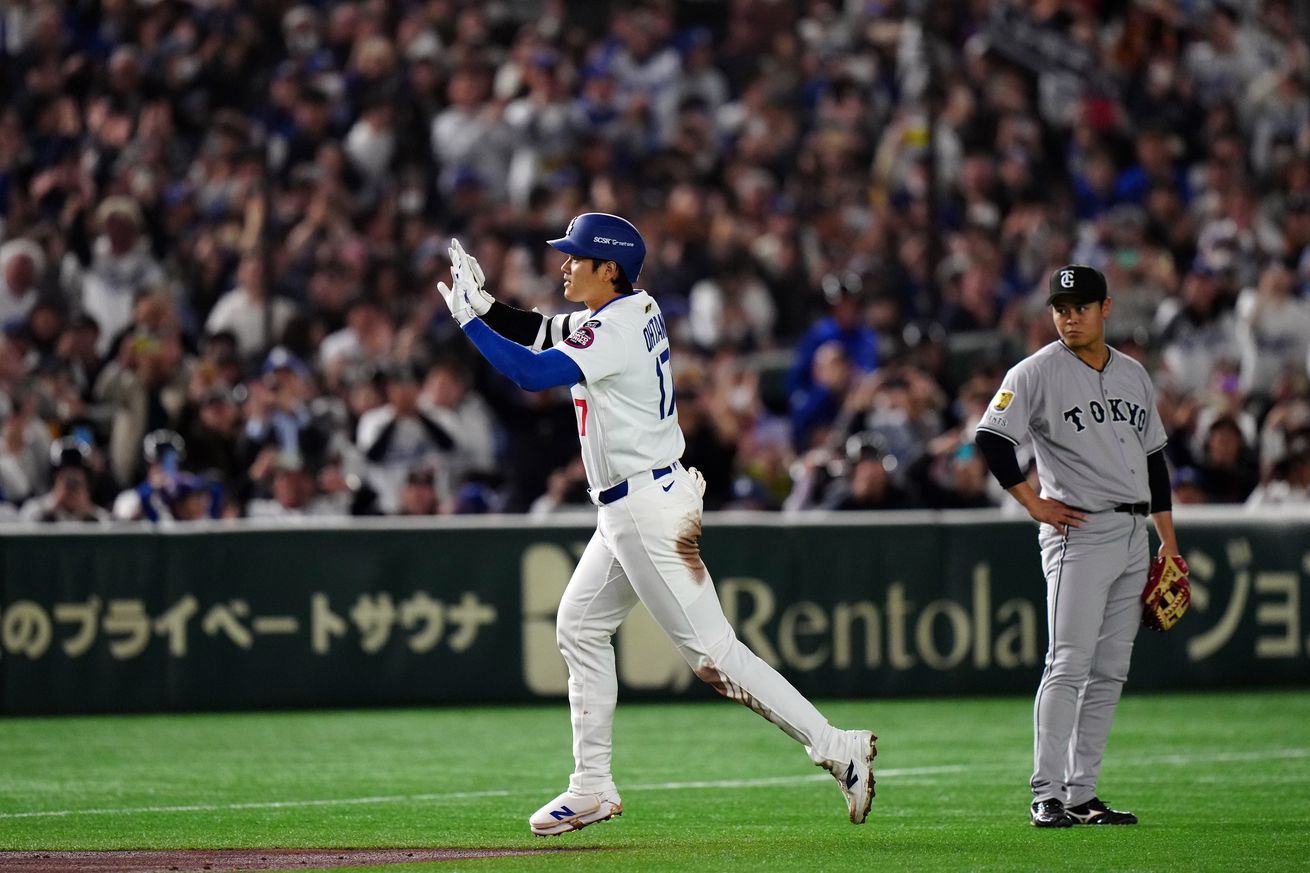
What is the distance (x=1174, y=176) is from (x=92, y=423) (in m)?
10.2

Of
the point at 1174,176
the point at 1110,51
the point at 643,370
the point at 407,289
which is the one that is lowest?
the point at 643,370

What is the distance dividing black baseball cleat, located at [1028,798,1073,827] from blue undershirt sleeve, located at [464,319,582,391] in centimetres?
228

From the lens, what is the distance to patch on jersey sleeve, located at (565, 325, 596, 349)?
7.08 meters

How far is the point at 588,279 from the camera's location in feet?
24.1

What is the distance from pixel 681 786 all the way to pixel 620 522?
7.51 ft

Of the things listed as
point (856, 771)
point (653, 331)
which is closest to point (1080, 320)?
point (653, 331)

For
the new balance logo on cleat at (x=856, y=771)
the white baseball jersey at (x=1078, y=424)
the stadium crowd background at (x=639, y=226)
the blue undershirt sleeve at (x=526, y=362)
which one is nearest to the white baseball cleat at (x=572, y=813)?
the new balance logo on cleat at (x=856, y=771)

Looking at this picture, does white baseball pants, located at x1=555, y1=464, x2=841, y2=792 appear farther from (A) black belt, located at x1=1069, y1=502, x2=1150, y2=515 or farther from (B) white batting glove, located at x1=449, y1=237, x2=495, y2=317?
(A) black belt, located at x1=1069, y1=502, x2=1150, y2=515

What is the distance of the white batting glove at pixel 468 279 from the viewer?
7145mm

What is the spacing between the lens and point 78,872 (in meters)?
6.50

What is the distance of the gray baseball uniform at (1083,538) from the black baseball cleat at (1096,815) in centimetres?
3

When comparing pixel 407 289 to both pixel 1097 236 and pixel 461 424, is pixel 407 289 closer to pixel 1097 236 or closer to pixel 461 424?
pixel 461 424

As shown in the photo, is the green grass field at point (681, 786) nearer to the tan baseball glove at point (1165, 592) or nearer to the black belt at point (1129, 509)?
the tan baseball glove at point (1165, 592)

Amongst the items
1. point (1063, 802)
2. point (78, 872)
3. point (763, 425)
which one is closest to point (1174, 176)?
point (763, 425)
